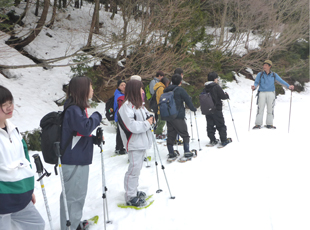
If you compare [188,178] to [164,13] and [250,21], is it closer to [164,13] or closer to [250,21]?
[164,13]

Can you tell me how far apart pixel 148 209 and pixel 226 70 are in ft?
50.3

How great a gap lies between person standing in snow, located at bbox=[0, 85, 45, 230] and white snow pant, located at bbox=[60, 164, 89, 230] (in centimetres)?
80

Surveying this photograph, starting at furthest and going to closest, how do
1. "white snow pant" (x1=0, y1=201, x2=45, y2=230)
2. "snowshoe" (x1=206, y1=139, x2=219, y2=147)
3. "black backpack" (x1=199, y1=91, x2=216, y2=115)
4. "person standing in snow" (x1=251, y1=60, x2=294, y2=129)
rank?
"person standing in snow" (x1=251, y1=60, x2=294, y2=129) → "snowshoe" (x1=206, y1=139, x2=219, y2=147) → "black backpack" (x1=199, y1=91, x2=216, y2=115) → "white snow pant" (x1=0, y1=201, x2=45, y2=230)

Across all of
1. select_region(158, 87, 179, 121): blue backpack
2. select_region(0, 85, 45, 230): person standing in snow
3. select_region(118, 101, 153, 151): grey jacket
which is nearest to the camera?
select_region(0, 85, 45, 230): person standing in snow

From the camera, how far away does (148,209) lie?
3.82 meters

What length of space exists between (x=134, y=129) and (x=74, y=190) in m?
1.17

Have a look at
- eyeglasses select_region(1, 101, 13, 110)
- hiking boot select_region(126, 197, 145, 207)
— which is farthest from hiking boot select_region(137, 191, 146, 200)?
eyeglasses select_region(1, 101, 13, 110)

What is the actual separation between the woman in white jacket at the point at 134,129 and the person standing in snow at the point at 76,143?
0.65 meters

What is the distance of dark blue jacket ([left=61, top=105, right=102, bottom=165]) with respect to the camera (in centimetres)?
291

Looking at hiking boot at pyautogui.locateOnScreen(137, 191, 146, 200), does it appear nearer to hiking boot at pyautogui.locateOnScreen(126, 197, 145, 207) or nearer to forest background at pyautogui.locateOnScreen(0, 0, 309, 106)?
hiking boot at pyautogui.locateOnScreen(126, 197, 145, 207)

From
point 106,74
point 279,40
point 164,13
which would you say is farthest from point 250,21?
point 106,74

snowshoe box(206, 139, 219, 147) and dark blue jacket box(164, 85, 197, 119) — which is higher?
dark blue jacket box(164, 85, 197, 119)

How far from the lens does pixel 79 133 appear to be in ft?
9.91

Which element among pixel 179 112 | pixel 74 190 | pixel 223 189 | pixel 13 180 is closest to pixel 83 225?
pixel 74 190
